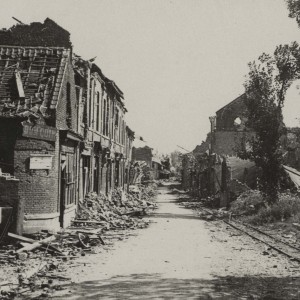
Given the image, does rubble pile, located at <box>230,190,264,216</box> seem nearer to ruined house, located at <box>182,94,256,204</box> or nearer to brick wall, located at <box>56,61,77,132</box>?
ruined house, located at <box>182,94,256,204</box>

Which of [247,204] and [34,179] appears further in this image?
[247,204]

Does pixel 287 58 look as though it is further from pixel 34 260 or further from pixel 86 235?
pixel 34 260

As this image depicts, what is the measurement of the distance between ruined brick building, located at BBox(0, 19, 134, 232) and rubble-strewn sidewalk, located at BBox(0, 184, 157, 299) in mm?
933

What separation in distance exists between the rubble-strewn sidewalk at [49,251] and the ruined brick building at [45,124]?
93cm

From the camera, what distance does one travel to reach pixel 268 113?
25.5 metres

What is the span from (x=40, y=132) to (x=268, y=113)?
1481 cm

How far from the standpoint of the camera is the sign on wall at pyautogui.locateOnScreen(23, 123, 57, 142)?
1457cm

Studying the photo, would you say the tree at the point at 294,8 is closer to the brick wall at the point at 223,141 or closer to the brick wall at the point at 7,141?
the brick wall at the point at 7,141

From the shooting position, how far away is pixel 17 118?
47.9 ft

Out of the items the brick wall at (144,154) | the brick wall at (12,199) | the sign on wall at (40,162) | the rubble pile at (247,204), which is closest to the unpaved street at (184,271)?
the brick wall at (12,199)

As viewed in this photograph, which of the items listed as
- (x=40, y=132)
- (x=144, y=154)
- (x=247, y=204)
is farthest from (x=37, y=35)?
(x=144, y=154)

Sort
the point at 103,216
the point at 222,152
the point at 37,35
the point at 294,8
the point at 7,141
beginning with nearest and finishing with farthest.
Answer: the point at 294,8 → the point at 7,141 → the point at 103,216 → the point at 37,35 → the point at 222,152

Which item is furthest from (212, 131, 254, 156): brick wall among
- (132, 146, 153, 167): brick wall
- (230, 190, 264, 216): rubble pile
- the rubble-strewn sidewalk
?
(132, 146, 153, 167): brick wall

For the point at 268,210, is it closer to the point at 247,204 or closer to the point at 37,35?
the point at 247,204
